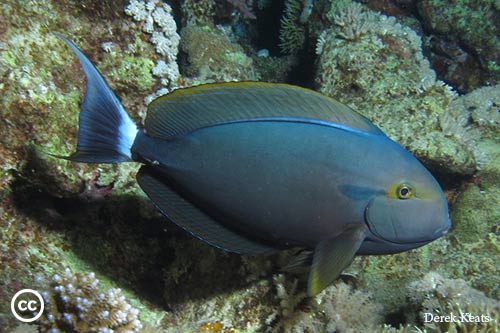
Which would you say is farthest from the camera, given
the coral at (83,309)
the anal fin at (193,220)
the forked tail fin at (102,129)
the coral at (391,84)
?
the coral at (391,84)

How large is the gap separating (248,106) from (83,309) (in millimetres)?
1812

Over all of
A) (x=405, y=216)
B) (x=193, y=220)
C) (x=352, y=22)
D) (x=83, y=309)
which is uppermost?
(x=352, y=22)

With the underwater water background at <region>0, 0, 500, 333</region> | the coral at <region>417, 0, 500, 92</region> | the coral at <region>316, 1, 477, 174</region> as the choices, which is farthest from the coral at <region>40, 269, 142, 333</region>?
the coral at <region>417, 0, 500, 92</region>

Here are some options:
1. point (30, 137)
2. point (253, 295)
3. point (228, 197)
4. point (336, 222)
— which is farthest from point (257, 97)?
point (30, 137)

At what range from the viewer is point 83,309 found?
105 inches

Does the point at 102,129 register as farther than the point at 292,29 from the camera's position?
No

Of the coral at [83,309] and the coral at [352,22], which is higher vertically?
the coral at [352,22]

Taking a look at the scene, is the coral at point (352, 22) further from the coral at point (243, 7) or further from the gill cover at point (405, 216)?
the gill cover at point (405, 216)

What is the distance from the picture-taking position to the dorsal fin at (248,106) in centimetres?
195

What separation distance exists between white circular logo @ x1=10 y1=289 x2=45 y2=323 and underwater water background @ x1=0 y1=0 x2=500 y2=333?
0.04 meters

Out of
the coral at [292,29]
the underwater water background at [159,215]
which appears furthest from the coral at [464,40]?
the underwater water background at [159,215]

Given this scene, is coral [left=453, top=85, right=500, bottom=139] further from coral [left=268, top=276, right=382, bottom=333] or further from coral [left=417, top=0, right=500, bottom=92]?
coral [left=268, top=276, right=382, bottom=333]

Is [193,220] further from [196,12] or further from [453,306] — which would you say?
[196,12]

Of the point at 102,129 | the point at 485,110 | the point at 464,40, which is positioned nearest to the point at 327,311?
the point at 102,129
